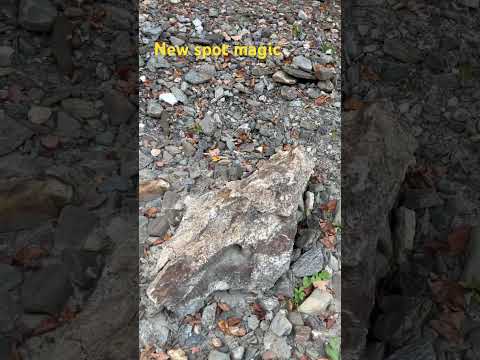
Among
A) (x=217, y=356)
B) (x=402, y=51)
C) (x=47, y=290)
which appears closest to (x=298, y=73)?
(x=402, y=51)

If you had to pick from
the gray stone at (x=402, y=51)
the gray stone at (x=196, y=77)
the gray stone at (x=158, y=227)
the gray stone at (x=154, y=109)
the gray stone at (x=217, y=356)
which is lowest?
the gray stone at (x=217, y=356)

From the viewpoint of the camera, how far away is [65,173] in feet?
11.7

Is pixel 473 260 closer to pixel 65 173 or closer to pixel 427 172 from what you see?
pixel 427 172

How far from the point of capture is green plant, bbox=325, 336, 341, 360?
3098 millimetres

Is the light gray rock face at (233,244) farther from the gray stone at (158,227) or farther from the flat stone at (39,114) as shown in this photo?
the flat stone at (39,114)

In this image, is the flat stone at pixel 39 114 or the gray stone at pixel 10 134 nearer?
the gray stone at pixel 10 134

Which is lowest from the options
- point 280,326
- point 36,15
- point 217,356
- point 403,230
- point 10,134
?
point 217,356

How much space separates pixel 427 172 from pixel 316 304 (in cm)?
181

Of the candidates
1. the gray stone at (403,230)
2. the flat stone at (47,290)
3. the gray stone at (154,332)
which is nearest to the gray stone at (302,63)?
the gray stone at (403,230)

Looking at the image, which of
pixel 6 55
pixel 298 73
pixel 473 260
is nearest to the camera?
pixel 473 260

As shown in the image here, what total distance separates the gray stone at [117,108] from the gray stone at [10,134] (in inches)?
27.5

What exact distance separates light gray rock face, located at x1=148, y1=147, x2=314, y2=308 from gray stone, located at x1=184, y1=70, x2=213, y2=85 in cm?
174

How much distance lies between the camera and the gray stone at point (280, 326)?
3.12 m

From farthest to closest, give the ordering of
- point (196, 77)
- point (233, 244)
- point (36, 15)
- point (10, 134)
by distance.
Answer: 1. point (196, 77)
2. point (36, 15)
3. point (10, 134)
4. point (233, 244)
